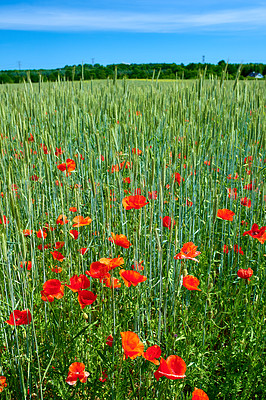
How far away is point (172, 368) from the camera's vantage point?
0.73 metres

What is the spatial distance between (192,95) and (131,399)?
2314 mm

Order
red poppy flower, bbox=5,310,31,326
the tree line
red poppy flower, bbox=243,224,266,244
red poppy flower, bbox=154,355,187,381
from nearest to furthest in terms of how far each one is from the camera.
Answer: red poppy flower, bbox=154,355,187,381, red poppy flower, bbox=5,310,31,326, red poppy flower, bbox=243,224,266,244, the tree line

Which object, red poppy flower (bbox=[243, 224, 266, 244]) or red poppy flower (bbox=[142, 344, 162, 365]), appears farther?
red poppy flower (bbox=[243, 224, 266, 244])

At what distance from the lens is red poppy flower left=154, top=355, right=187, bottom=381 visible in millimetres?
703

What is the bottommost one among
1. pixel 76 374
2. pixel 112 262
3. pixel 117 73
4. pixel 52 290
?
pixel 76 374

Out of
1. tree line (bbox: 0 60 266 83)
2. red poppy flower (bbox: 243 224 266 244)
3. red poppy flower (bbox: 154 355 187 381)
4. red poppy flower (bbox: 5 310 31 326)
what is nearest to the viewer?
red poppy flower (bbox: 154 355 187 381)

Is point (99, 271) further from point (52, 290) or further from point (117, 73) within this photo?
point (117, 73)

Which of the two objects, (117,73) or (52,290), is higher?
(117,73)

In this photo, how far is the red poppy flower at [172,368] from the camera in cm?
70

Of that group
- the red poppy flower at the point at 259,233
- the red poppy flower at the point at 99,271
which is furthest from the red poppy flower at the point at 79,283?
the red poppy flower at the point at 259,233

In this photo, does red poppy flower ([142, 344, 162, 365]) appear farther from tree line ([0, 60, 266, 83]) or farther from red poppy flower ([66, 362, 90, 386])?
tree line ([0, 60, 266, 83])

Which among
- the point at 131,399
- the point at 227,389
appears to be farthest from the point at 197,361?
the point at 131,399

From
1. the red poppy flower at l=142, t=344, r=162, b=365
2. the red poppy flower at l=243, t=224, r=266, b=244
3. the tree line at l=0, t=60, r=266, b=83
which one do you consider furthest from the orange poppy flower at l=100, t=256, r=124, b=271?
the tree line at l=0, t=60, r=266, b=83

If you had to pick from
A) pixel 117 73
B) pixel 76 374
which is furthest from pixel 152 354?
pixel 117 73
